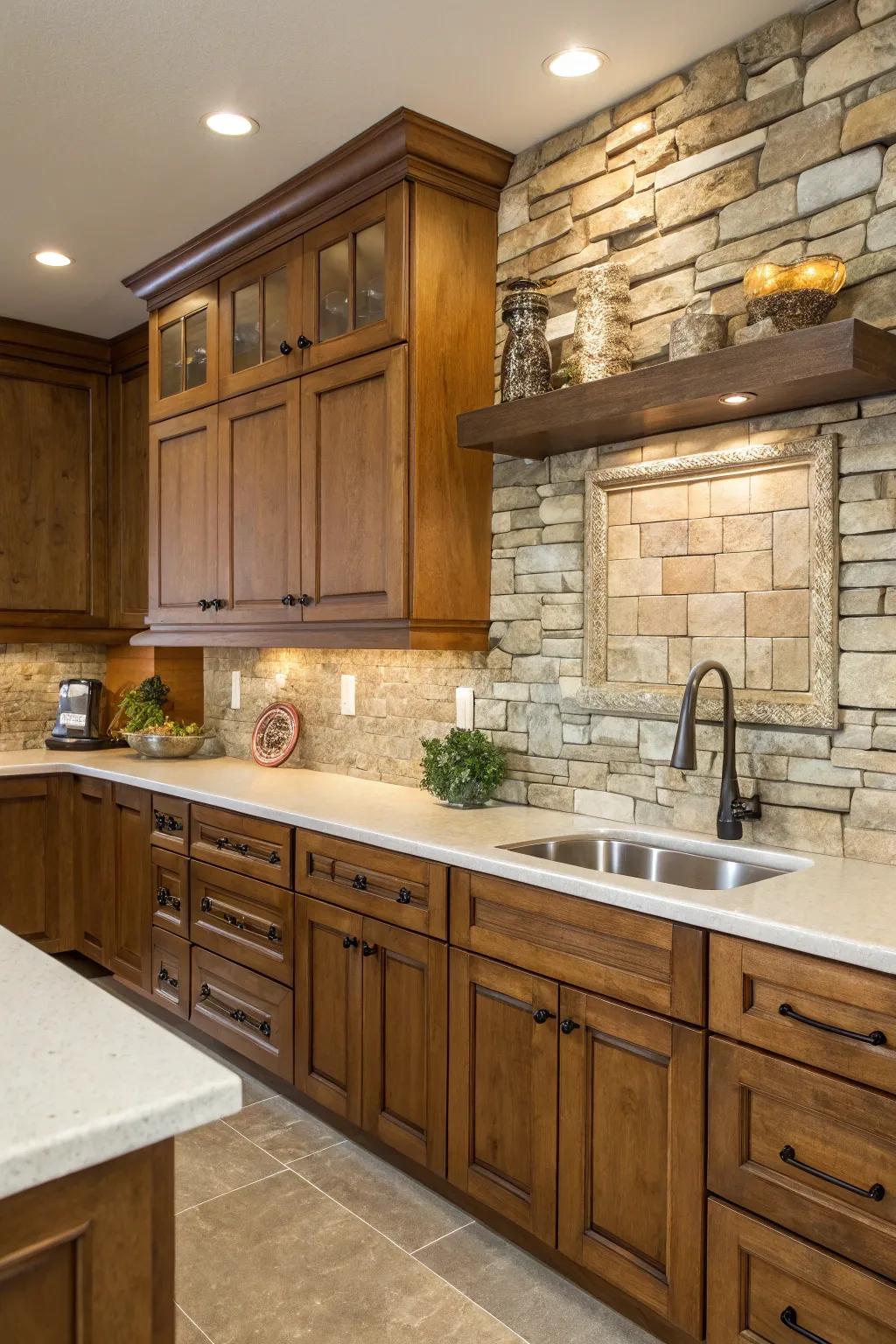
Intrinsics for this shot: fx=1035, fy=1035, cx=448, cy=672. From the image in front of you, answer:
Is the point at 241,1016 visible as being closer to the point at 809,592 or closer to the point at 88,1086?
the point at 809,592

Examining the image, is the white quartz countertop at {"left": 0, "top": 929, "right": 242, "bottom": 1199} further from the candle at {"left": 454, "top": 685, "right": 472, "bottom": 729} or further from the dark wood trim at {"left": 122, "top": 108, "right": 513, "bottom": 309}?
the dark wood trim at {"left": 122, "top": 108, "right": 513, "bottom": 309}

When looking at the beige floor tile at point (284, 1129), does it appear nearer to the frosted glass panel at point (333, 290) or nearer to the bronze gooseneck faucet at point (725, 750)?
the bronze gooseneck faucet at point (725, 750)

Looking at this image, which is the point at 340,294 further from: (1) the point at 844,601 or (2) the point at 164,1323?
(2) the point at 164,1323

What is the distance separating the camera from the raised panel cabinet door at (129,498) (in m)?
4.68

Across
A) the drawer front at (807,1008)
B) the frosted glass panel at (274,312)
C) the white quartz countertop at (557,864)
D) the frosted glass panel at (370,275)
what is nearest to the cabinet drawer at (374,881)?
the white quartz countertop at (557,864)

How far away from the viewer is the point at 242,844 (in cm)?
316

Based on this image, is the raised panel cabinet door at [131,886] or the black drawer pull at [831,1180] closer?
the black drawer pull at [831,1180]

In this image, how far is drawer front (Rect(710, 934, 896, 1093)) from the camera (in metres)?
1.63

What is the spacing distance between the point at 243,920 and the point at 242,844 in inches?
9.3

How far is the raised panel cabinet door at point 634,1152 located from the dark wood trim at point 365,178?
7.33 feet

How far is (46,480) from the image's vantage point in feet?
15.3

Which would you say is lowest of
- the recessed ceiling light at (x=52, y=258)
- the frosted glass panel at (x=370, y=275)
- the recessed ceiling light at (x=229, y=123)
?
the frosted glass panel at (x=370, y=275)

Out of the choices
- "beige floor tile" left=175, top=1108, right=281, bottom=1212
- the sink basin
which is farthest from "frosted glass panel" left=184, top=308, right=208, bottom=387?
"beige floor tile" left=175, top=1108, right=281, bottom=1212

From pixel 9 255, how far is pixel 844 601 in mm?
3218
